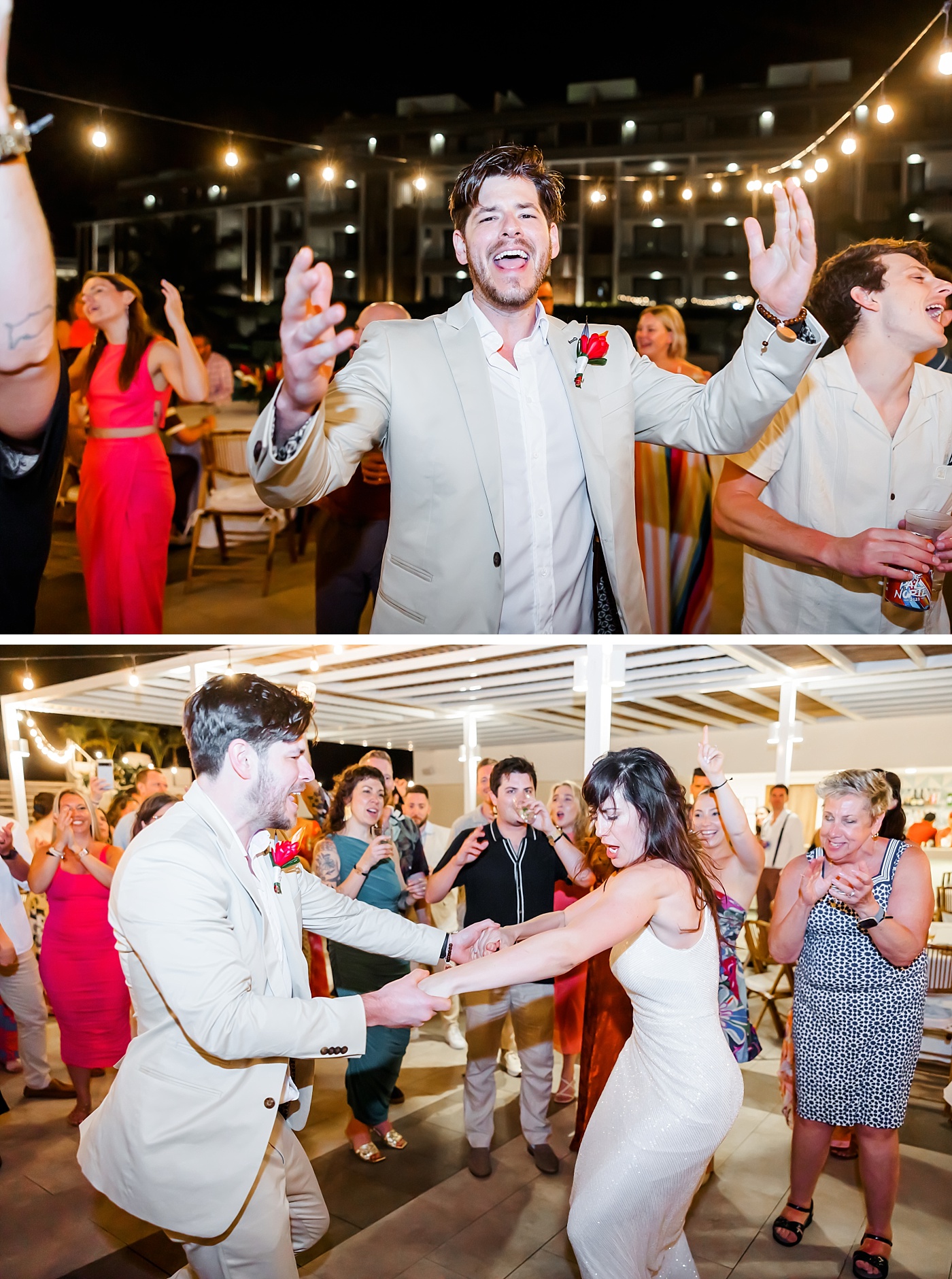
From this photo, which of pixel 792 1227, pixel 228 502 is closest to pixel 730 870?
pixel 792 1227

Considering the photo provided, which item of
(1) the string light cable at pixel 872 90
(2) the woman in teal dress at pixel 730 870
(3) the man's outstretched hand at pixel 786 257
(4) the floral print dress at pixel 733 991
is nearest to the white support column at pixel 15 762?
(2) the woman in teal dress at pixel 730 870

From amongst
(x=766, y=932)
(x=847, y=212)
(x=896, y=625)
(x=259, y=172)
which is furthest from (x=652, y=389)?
(x=847, y=212)

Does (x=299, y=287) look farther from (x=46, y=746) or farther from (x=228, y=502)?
(x=228, y=502)

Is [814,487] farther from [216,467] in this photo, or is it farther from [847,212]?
[847,212]

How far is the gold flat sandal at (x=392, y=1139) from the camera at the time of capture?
7.75 ft

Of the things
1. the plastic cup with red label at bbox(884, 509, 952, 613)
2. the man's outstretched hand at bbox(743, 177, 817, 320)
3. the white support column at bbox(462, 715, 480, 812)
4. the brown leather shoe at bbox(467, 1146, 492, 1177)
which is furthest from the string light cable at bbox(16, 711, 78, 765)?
the plastic cup with red label at bbox(884, 509, 952, 613)

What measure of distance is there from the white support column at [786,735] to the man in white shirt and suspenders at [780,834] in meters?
0.03

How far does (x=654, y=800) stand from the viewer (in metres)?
2.12

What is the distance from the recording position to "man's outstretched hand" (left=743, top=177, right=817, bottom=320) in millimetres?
1749

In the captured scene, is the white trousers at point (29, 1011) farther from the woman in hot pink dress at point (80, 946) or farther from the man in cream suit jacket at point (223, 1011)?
the man in cream suit jacket at point (223, 1011)

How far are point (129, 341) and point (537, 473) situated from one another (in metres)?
1.64

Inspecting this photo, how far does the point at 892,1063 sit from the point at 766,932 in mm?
506

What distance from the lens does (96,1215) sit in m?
2.21

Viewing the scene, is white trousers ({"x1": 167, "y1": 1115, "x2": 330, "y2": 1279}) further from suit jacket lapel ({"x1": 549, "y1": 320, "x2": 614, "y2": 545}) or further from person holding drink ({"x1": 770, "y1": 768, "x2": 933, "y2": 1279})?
suit jacket lapel ({"x1": 549, "y1": 320, "x2": 614, "y2": 545})
